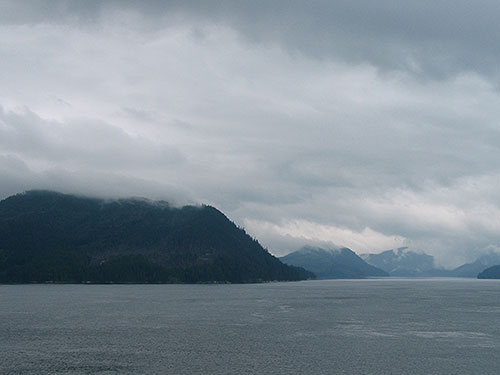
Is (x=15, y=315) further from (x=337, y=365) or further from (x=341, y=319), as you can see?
(x=337, y=365)

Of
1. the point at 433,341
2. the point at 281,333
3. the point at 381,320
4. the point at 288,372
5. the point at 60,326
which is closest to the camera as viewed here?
the point at 288,372

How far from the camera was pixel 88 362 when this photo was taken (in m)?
106

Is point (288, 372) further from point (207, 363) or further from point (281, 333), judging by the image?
point (281, 333)

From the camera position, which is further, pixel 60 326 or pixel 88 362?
pixel 60 326

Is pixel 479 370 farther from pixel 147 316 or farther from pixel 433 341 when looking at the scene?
pixel 147 316

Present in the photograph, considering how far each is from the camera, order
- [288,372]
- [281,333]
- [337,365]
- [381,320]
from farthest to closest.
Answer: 1. [381,320]
2. [281,333]
3. [337,365]
4. [288,372]

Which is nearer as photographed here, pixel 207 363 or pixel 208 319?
pixel 207 363

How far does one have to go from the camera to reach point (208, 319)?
7175 inches

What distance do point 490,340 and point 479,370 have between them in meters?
39.5

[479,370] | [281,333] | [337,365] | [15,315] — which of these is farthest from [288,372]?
[15,315]

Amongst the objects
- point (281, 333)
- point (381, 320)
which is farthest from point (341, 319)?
point (281, 333)

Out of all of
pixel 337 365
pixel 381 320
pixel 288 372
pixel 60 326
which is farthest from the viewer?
pixel 381 320

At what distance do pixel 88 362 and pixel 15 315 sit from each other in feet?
320

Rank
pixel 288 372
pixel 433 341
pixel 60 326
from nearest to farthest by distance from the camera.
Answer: pixel 288 372 → pixel 433 341 → pixel 60 326
